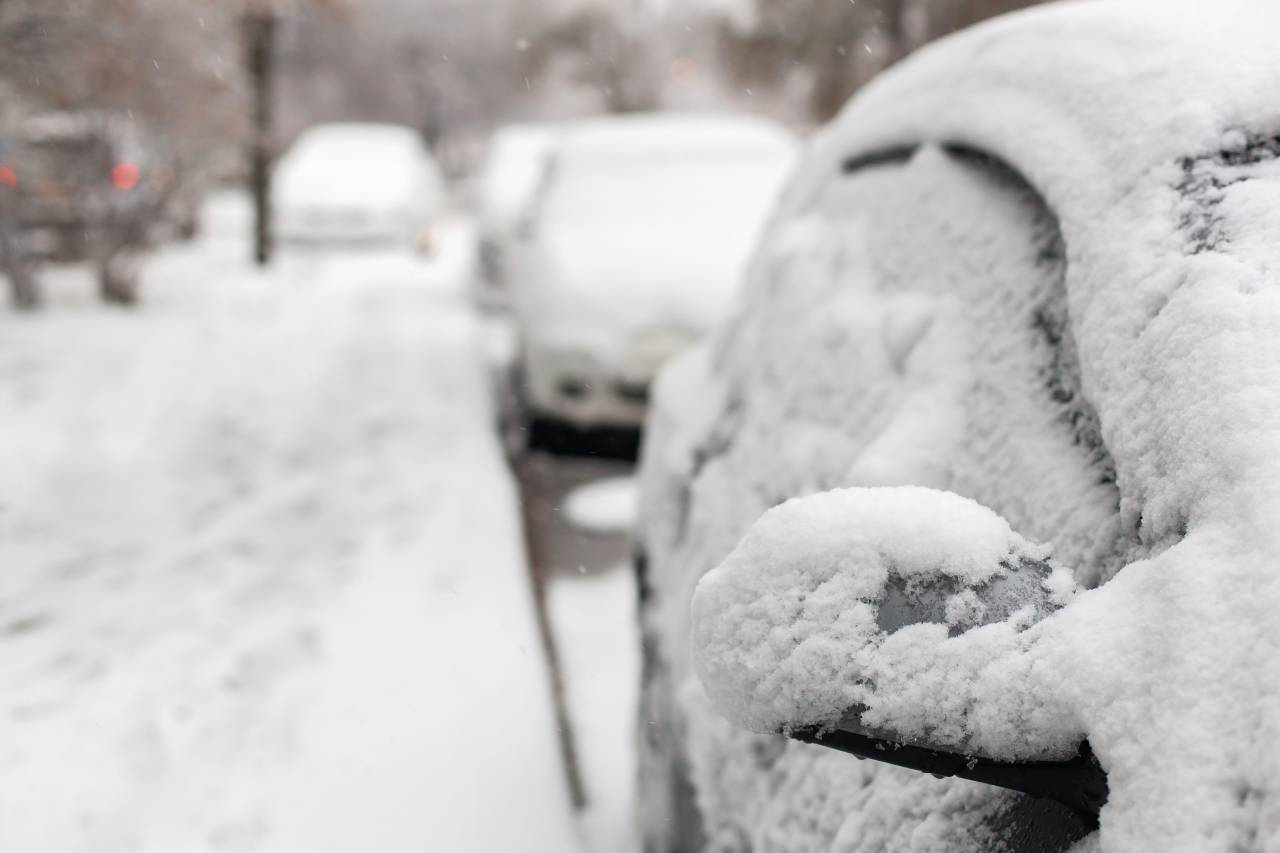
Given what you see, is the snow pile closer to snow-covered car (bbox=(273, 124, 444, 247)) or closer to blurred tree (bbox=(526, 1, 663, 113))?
snow-covered car (bbox=(273, 124, 444, 247))

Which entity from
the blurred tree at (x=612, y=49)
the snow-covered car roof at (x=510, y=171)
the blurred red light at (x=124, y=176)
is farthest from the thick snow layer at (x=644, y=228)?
the blurred tree at (x=612, y=49)

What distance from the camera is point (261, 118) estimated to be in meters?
11.6

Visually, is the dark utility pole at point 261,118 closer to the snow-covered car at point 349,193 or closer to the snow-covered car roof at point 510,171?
the snow-covered car at point 349,193

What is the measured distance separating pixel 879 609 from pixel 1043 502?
31cm

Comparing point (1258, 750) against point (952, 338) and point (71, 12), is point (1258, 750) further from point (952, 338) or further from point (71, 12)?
point (71, 12)

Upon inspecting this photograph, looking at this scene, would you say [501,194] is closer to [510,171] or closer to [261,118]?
[510,171]

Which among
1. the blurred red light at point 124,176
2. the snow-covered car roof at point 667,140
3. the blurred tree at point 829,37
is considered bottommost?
the blurred red light at point 124,176

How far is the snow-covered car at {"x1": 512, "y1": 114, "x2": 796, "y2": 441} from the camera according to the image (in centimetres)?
531

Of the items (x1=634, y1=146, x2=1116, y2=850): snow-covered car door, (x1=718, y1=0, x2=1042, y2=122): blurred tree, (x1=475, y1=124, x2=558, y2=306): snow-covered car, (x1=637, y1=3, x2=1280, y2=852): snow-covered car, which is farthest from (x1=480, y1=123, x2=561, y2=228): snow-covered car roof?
(x1=637, y1=3, x2=1280, y2=852): snow-covered car

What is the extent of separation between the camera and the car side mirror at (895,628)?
90cm

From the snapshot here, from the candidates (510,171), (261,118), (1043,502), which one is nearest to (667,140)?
(510,171)

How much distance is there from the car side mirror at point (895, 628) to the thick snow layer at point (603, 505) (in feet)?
12.0

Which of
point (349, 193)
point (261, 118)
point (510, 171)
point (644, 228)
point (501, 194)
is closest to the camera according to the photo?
point (644, 228)

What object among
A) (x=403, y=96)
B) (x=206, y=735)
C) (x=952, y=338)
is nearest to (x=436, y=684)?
(x=206, y=735)
